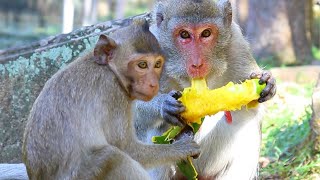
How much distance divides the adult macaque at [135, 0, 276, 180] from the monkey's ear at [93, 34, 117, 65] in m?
0.58

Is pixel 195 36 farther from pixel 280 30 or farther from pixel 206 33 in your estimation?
pixel 280 30

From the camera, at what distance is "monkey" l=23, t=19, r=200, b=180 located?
14.2 feet

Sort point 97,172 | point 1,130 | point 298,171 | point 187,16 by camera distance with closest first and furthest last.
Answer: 1. point 97,172
2. point 187,16
3. point 298,171
4. point 1,130

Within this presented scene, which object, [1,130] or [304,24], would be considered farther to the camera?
[304,24]

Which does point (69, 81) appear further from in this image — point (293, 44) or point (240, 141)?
point (293, 44)

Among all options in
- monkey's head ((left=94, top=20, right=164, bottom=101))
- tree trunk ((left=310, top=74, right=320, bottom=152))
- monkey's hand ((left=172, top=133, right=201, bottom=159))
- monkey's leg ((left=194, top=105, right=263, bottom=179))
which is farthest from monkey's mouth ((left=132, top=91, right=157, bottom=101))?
tree trunk ((left=310, top=74, right=320, bottom=152))

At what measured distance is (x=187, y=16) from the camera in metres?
5.20

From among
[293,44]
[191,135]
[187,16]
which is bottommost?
[293,44]

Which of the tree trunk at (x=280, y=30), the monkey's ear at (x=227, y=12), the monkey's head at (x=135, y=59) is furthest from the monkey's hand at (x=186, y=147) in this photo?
the tree trunk at (x=280, y=30)

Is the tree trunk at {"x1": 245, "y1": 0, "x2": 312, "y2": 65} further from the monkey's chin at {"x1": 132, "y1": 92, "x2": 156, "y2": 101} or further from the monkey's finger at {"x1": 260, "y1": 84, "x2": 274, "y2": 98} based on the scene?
the monkey's chin at {"x1": 132, "y1": 92, "x2": 156, "y2": 101}

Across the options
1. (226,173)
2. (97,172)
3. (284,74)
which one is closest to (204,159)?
(226,173)

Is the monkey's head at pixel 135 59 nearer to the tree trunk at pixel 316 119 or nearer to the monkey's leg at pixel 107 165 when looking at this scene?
the monkey's leg at pixel 107 165

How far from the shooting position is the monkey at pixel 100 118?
433cm

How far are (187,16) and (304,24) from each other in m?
7.34
